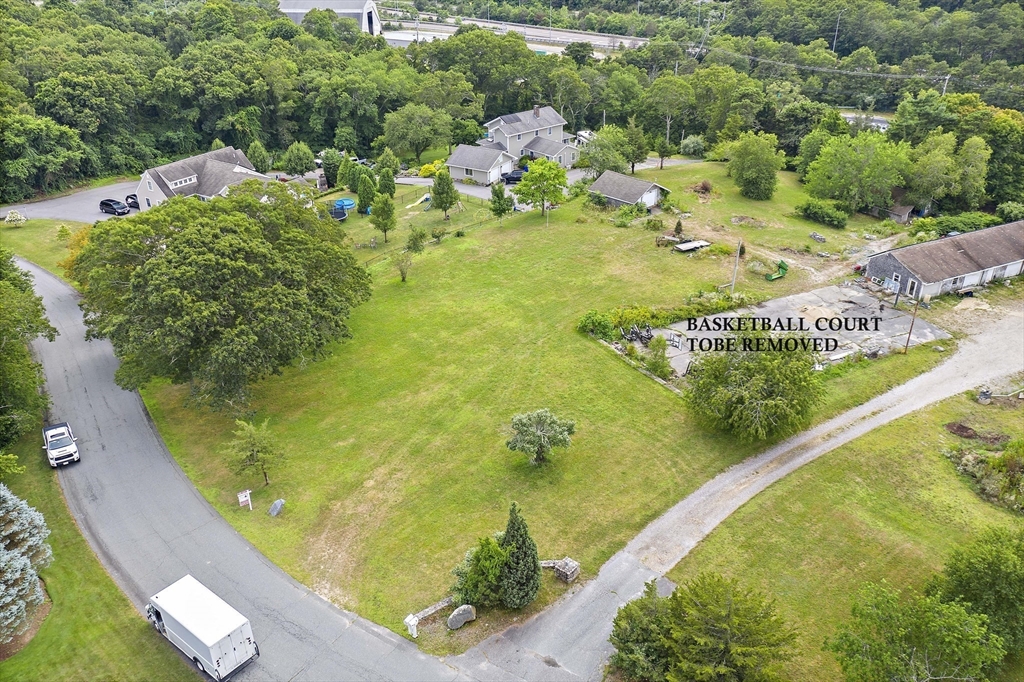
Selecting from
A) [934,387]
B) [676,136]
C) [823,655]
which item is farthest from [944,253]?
[676,136]

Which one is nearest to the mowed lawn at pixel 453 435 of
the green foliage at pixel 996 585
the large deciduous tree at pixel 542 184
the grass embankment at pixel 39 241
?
the green foliage at pixel 996 585

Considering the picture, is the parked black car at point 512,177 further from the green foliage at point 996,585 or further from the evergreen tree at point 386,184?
the green foliage at point 996,585

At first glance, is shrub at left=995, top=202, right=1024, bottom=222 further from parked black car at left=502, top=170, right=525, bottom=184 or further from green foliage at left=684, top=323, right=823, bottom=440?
parked black car at left=502, top=170, right=525, bottom=184

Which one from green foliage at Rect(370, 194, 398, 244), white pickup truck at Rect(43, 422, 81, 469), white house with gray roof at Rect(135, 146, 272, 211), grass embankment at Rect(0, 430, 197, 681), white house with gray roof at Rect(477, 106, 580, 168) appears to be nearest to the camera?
grass embankment at Rect(0, 430, 197, 681)

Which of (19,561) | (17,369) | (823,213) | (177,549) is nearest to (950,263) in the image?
(823,213)

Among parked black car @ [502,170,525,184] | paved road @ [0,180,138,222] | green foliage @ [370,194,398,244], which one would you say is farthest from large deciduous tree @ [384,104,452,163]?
paved road @ [0,180,138,222]

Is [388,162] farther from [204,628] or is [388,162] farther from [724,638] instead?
[724,638]
